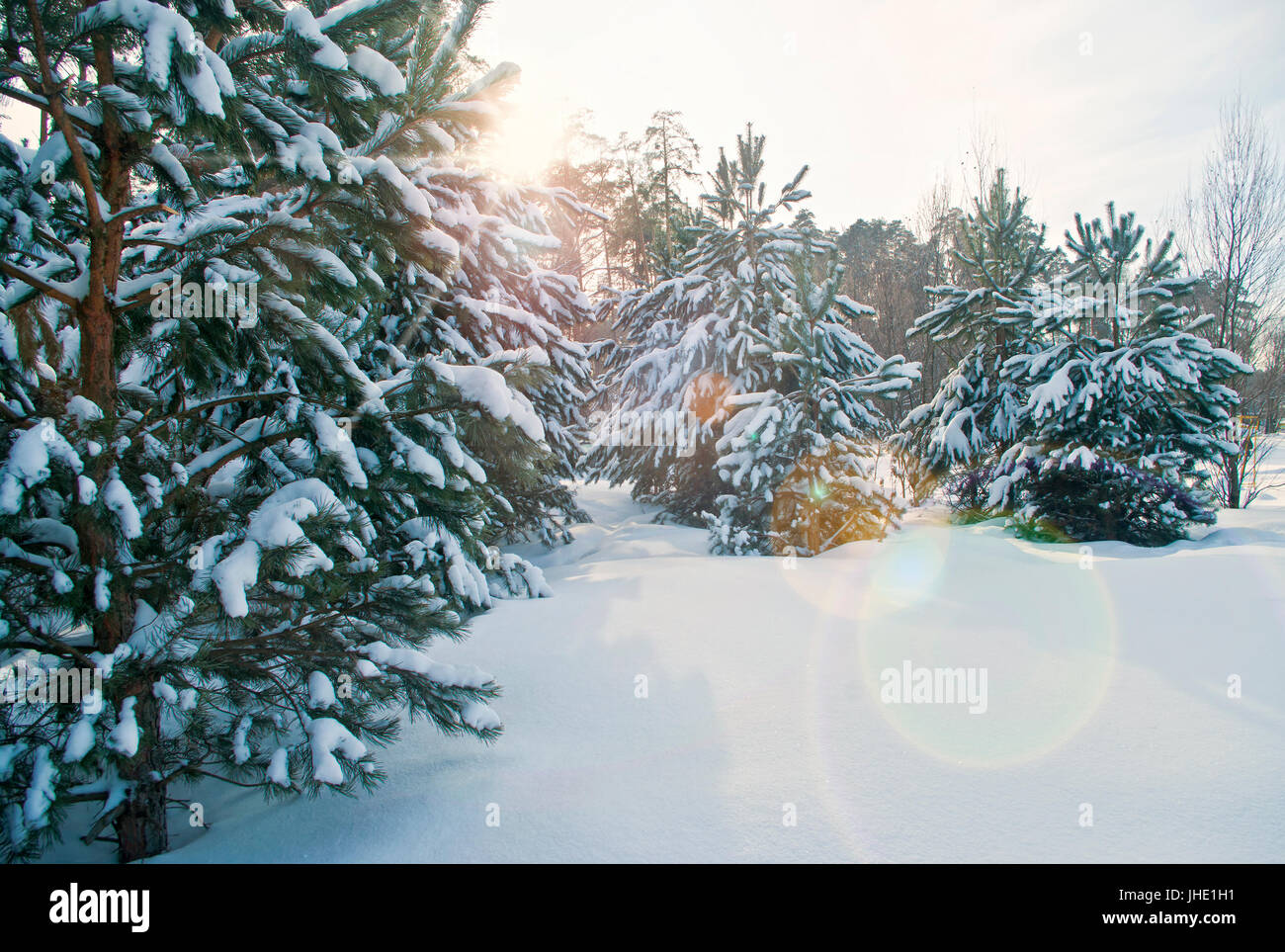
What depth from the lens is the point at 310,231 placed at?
2.52 metres

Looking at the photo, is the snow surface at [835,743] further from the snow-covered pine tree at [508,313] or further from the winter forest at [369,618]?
the snow-covered pine tree at [508,313]

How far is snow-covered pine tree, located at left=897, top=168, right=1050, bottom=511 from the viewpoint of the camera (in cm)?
1120

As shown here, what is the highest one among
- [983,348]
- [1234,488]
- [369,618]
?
[983,348]

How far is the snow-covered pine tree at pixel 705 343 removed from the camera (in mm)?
10391

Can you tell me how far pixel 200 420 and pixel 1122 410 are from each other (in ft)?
33.4

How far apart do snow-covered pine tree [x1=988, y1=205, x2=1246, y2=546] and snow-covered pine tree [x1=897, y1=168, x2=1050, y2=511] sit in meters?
1.74

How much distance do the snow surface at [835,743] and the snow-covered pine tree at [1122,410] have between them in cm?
386

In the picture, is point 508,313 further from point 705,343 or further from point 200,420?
point 200,420

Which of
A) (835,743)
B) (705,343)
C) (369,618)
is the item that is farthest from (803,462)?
(369,618)

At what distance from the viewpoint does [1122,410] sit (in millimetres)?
8453

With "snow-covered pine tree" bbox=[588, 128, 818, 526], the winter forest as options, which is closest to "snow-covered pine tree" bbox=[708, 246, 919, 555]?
"snow-covered pine tree" bbox=[588, 128, 818, 526]
